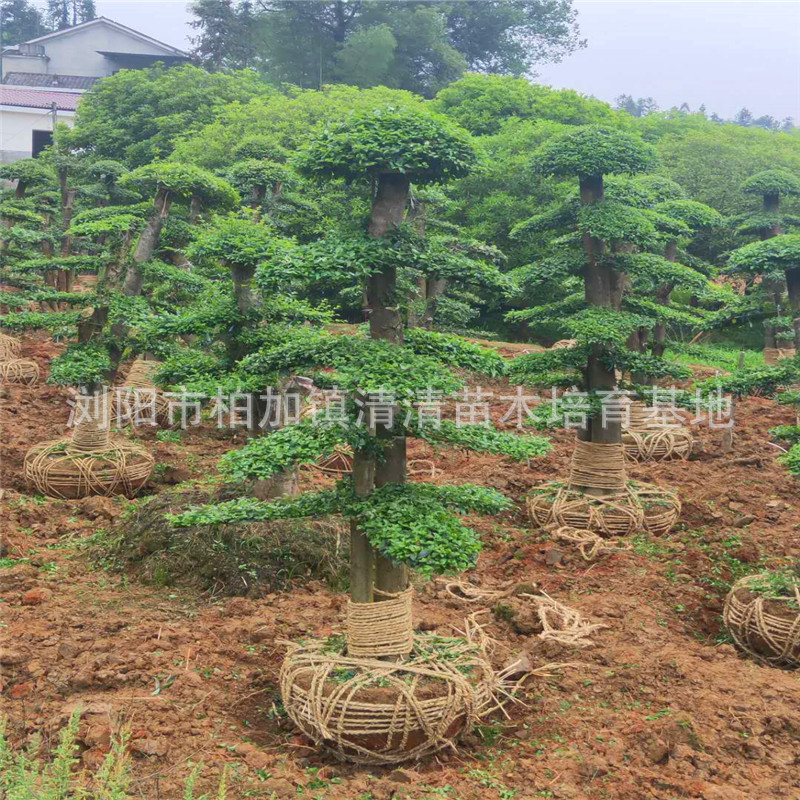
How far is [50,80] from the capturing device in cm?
3472

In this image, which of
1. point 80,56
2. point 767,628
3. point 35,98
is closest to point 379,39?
point 35,98

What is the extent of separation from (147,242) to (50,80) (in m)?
30.2

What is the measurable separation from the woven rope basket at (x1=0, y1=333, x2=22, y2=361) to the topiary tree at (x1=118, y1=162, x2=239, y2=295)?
5.81 metres

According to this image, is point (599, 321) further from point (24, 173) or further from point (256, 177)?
point (24, 173)

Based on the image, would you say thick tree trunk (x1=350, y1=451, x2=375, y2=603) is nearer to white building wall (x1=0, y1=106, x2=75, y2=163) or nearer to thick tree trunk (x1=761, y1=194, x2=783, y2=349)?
thick tree trunk (x1=761, y1=194, x2=783, y2=349)

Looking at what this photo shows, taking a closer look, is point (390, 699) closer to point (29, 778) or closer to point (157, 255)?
point (29, 778)

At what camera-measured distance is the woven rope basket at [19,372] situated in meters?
12.8

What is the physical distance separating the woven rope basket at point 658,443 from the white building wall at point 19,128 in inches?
960

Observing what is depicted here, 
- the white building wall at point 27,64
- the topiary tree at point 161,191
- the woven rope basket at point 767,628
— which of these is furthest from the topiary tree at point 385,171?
the white building wall at point 27,64

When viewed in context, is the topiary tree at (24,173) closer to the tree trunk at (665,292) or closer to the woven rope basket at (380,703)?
the tree trunk at (665,292)

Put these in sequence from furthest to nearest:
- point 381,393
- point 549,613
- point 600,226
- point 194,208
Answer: point 194,208
point 600,226
point 549,613
point 381,393

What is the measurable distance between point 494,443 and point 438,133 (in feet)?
5.51

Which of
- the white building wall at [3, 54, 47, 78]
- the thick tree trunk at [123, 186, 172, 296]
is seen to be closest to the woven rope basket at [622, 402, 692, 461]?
the thick tree trunk at [123, 186, 172, 296]

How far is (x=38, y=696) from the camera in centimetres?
469
